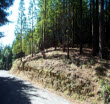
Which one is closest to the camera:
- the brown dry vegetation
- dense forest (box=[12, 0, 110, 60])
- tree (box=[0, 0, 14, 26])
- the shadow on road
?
the shadow on road

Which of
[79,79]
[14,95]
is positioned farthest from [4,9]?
[79,79]

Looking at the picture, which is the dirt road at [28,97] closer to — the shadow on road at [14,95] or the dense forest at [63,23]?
the shadow on road at [14,95]

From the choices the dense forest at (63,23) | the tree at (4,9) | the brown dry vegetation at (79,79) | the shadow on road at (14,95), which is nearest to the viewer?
the shadow on road at (14,95)

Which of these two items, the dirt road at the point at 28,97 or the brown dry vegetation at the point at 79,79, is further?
the brown dry vegetation at the point at 79,79

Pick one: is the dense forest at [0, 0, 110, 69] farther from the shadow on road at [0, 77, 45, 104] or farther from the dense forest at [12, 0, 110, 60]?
the shadow on road at [0, 77, 45, 104]

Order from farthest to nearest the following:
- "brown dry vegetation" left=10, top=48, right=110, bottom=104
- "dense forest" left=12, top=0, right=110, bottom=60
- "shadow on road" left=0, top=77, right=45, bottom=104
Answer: "dense forest" left=12, top=0, right=110, bottom=60 < "brown dry vegetation" left=10, top=48, right=110, bottom=104 < "shadow on road" left=0, top=77, right=45, bottom=104

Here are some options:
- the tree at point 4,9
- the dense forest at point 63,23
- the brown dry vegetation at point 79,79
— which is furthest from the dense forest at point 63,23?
the tree at point 4,9

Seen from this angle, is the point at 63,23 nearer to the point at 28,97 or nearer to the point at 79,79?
the point at 79,79

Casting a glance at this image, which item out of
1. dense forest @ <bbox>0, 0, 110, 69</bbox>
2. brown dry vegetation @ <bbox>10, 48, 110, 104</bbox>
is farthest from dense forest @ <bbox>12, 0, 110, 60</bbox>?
brown dry vegetation @ <bbox>10, 48, 110, 104</bbox>

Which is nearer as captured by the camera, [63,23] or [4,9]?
[4,9]

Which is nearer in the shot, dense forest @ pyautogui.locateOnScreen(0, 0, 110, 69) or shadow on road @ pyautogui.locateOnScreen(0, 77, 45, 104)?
shadow on road @ pyautogui.locateOnScreen(0, 77, 45, 104)

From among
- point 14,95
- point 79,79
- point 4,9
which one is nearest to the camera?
point 14,95

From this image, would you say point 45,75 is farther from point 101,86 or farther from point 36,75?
point 101,86

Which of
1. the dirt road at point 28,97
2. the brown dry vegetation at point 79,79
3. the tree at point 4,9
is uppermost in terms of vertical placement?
the tree at point 4,9
